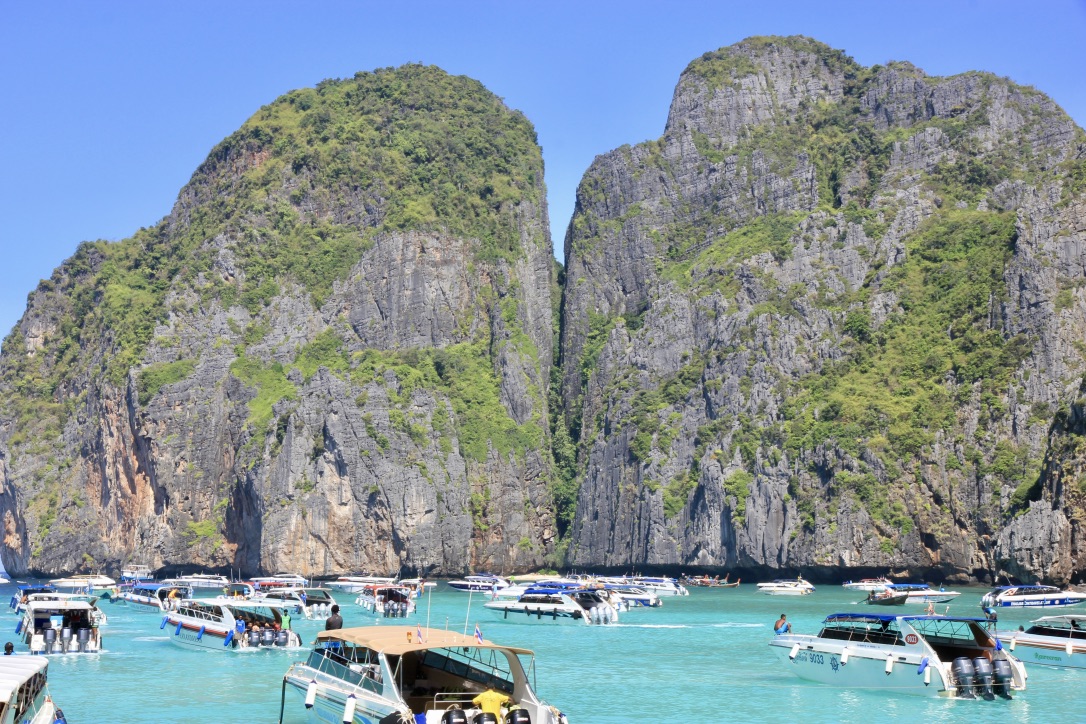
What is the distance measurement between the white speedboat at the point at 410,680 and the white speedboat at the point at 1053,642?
30.5 meters

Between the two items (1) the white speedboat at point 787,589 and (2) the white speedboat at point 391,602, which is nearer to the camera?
(2) the white speedboat at point 391,602

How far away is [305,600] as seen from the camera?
3469 inches

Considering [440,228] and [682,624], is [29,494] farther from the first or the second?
[682,624]

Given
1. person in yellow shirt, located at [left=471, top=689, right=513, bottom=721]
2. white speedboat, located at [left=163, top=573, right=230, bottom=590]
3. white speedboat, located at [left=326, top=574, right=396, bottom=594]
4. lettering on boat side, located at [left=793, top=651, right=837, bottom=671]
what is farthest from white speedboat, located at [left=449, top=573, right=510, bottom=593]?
person in yellow shirt, located at [left=471, top=689, right=513, bottom=721]

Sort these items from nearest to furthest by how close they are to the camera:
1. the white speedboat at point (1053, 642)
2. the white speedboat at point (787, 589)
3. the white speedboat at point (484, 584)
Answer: the white speedboat at point (1053, 642), the white speedboat at point (787, 589), the white speedboat at point (484, 584)

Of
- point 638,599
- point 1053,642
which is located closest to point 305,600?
point 638,599

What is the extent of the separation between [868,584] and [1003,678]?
289ft

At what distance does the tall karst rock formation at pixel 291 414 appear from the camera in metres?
161

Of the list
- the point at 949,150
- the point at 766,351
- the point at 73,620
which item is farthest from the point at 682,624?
the point at 949,150

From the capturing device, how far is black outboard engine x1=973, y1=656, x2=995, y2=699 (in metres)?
42.6

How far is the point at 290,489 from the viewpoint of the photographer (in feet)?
519

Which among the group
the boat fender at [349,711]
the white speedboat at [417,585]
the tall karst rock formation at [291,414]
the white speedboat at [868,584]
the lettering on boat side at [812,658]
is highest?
the tall karst rock formation at [291,414]

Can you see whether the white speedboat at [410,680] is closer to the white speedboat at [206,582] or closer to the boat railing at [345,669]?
the boat railing at [345,669]

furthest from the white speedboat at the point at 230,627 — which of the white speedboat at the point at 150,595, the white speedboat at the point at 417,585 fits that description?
the white speedboat at the point at 150,595
